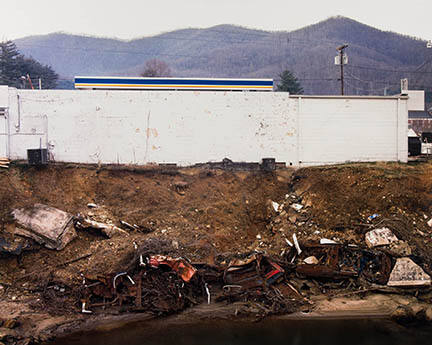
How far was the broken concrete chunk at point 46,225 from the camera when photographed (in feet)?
43.5

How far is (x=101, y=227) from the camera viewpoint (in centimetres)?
1402

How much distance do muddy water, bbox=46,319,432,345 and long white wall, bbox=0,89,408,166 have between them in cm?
908

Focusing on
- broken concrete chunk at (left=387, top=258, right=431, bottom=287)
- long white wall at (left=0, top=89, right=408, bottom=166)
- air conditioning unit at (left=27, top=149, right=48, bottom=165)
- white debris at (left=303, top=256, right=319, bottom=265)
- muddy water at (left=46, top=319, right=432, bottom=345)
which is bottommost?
muddy water at (left=46, top=319, right=432, bottom=345)

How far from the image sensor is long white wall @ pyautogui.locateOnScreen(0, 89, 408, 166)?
706 inches

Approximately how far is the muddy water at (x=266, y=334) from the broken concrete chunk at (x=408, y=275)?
70.1 inches

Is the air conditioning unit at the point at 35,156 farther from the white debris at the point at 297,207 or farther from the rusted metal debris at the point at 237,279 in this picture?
the white debris at the point at 297,207

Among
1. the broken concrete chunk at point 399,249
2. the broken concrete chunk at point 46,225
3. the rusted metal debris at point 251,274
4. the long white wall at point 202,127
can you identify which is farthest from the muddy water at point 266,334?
the long white wall at point 202,127

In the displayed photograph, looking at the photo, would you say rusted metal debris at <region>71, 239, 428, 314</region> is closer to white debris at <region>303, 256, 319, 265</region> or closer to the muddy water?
white debris at <region>303, 256, 319, 265</region>

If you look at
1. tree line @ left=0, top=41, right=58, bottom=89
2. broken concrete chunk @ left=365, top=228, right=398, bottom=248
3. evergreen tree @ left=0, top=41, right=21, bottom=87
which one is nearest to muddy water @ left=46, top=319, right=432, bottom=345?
broken concrete chunk @ left=365, top=228, right=398, bottom=248

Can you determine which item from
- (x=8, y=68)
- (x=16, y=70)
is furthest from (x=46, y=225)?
(x=8, y=68)

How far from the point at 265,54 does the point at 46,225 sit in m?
104

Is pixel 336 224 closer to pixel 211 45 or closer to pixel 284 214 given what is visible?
pixel 284 214

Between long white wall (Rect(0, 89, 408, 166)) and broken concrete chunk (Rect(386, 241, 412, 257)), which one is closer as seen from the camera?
broken concrete chunk (Rect(386, 241, 412, 257))

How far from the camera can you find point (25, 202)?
47.0ft
